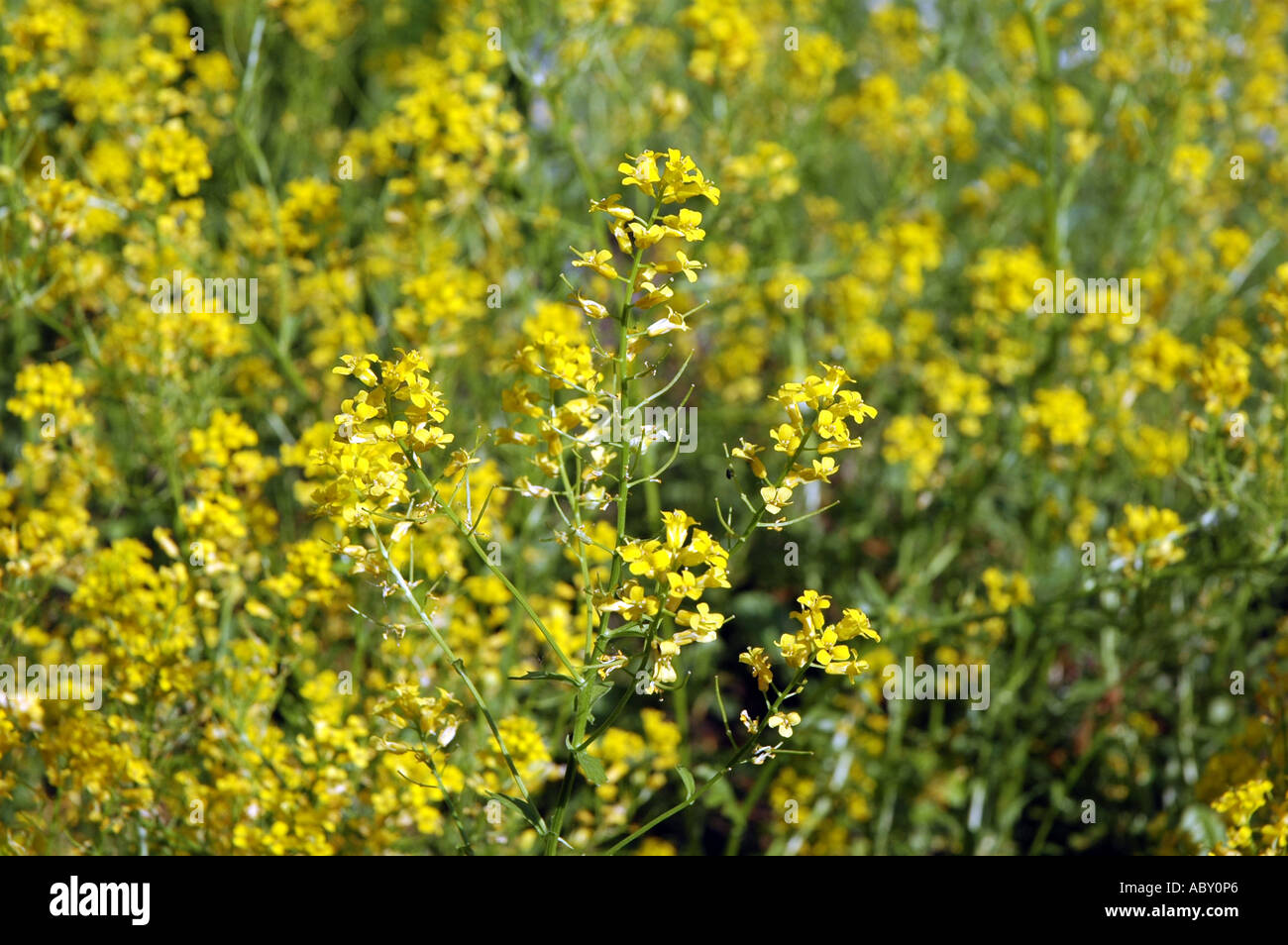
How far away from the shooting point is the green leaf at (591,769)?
180 centimetres

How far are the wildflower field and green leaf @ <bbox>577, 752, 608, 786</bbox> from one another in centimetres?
1

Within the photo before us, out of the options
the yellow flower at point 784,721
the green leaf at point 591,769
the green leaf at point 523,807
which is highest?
the yellow flower at point 784,721

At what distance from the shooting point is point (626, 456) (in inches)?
73.0

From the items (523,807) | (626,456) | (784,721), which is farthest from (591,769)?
(626,456)

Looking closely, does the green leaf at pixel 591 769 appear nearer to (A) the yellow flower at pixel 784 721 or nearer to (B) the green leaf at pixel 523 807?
(B) the green leaf at pixel 523 807

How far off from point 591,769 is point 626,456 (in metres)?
0.48

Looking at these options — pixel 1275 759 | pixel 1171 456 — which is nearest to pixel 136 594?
pixel 1275 759

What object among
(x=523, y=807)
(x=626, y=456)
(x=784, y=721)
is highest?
(x=626, y=456)

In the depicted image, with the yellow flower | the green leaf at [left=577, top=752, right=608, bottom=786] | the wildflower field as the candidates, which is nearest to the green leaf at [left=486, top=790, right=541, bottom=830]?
the wildflower field

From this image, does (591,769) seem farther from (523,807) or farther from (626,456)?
(626,456)

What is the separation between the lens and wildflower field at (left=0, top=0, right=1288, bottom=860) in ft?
7.02

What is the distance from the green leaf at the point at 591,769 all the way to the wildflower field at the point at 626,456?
11 mm

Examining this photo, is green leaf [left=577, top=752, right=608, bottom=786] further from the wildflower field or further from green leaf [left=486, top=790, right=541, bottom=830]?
green leaf [left=486, top=790, right=541, bottom=830]

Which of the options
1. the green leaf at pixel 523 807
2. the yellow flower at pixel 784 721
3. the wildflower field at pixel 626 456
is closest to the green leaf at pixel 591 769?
the wildflower field at pixel 626 456
